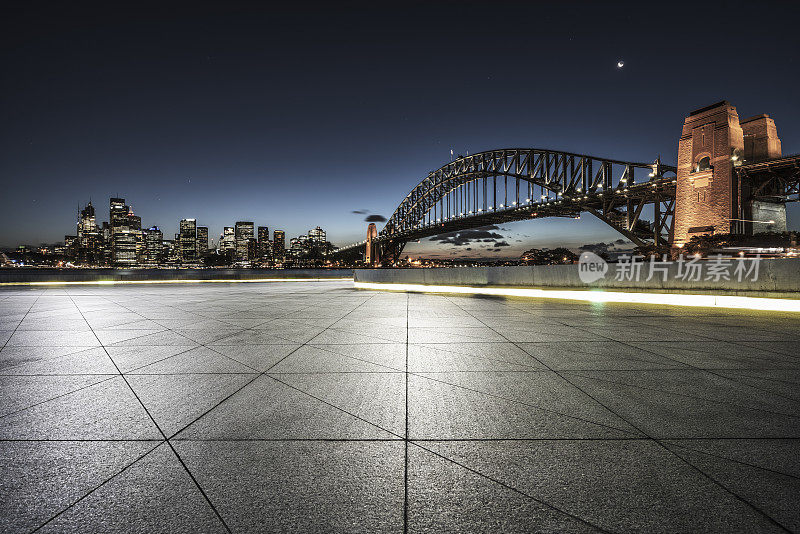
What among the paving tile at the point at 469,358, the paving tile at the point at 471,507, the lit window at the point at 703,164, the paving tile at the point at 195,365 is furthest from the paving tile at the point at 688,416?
the lit window at the point at 703,164

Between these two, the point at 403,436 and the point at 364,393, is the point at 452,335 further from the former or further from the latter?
the point at 403,436

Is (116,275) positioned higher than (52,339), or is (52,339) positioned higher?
(116,275)

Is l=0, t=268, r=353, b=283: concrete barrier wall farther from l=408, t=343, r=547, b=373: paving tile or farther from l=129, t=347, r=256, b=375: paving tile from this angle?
l=408, t=343, r=547, b=373: paving tile

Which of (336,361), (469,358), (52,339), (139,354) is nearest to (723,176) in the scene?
(469,358)

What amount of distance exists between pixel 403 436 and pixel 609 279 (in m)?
12.6

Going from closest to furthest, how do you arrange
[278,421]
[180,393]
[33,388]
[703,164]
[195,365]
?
[278,421]
[180,393]
[33,388]
[195,365]
[703,164]

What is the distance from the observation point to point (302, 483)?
2.36m

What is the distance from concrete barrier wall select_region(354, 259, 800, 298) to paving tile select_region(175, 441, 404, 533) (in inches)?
488

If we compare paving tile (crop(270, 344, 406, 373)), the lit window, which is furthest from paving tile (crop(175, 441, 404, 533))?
the lit window

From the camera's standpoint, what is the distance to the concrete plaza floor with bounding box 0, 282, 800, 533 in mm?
2086

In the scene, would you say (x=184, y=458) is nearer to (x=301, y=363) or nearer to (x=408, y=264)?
(x=301, y=363)

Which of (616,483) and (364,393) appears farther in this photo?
(364,393)

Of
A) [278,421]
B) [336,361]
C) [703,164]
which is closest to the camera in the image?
[278,421]

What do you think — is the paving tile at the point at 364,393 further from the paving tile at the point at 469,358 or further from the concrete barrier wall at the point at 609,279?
the concrete barrier wall at the point at 609,279
